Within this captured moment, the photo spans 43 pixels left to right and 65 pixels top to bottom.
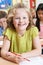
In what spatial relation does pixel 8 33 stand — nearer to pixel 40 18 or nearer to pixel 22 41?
pixel 22 41

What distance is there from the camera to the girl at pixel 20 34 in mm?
1057

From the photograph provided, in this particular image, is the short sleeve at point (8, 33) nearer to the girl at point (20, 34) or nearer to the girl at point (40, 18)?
the girl at point (20, 34)

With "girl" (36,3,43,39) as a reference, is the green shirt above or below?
below

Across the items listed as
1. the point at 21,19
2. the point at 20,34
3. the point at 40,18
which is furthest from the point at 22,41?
the point at 40,18

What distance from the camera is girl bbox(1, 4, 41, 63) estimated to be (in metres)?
1.06

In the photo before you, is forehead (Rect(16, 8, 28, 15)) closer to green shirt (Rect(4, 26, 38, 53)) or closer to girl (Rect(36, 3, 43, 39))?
green shirt (Rect(4, 26, 38, 53))

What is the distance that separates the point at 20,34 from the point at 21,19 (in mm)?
107

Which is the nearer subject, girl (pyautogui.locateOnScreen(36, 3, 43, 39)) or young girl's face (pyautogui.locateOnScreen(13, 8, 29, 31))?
young girl's face (pyautogui.locateOnScreen(13, 8, 29, 31))

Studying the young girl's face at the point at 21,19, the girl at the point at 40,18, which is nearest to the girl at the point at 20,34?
the young girl's face at the point at 21,19

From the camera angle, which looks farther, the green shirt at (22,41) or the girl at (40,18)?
the girl at (40,18)

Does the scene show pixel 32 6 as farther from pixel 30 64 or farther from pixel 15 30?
pixel 30 64

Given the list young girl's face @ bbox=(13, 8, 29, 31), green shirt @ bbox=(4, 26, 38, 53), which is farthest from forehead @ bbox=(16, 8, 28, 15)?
green shirt @ bbox=(4, 26, 38, 53)

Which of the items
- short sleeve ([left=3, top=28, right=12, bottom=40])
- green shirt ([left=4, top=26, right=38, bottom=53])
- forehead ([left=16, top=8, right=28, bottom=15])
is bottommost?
green shirt ([left=4, top=26, right=38, bottom=53])

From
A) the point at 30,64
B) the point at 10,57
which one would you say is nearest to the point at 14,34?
the point at 10,57
